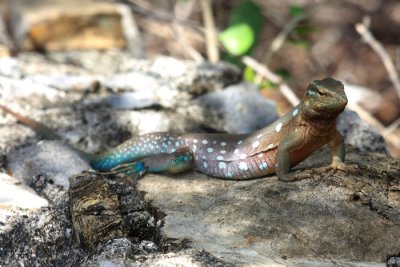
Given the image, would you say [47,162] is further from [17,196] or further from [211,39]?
[211,39]

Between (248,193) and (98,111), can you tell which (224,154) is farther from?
(98,111)

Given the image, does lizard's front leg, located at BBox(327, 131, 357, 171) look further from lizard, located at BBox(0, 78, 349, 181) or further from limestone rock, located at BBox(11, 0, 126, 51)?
limestone rock, located at BBox(11, 0, 126, 51)

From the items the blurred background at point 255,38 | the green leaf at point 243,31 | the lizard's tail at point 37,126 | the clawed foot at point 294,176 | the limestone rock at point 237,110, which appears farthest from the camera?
the blurred background at point 255,38

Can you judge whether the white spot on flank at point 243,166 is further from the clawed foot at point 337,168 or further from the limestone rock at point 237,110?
the limestone rock at point 237,110

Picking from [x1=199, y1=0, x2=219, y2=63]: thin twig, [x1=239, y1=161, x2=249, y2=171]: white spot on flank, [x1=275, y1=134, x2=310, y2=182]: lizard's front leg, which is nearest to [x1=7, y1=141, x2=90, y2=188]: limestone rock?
[x1=239, y1=161, x2=249, y2=171]: white spot on flank

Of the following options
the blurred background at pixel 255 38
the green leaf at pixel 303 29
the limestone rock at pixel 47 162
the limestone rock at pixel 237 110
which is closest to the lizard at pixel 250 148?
the limestone rock at pixel 47 162

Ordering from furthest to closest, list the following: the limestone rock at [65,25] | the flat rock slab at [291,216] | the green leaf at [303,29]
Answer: the limestone rock at [65,25] < the green leaf at [303,29] < the flat rock slab at [291,216]
